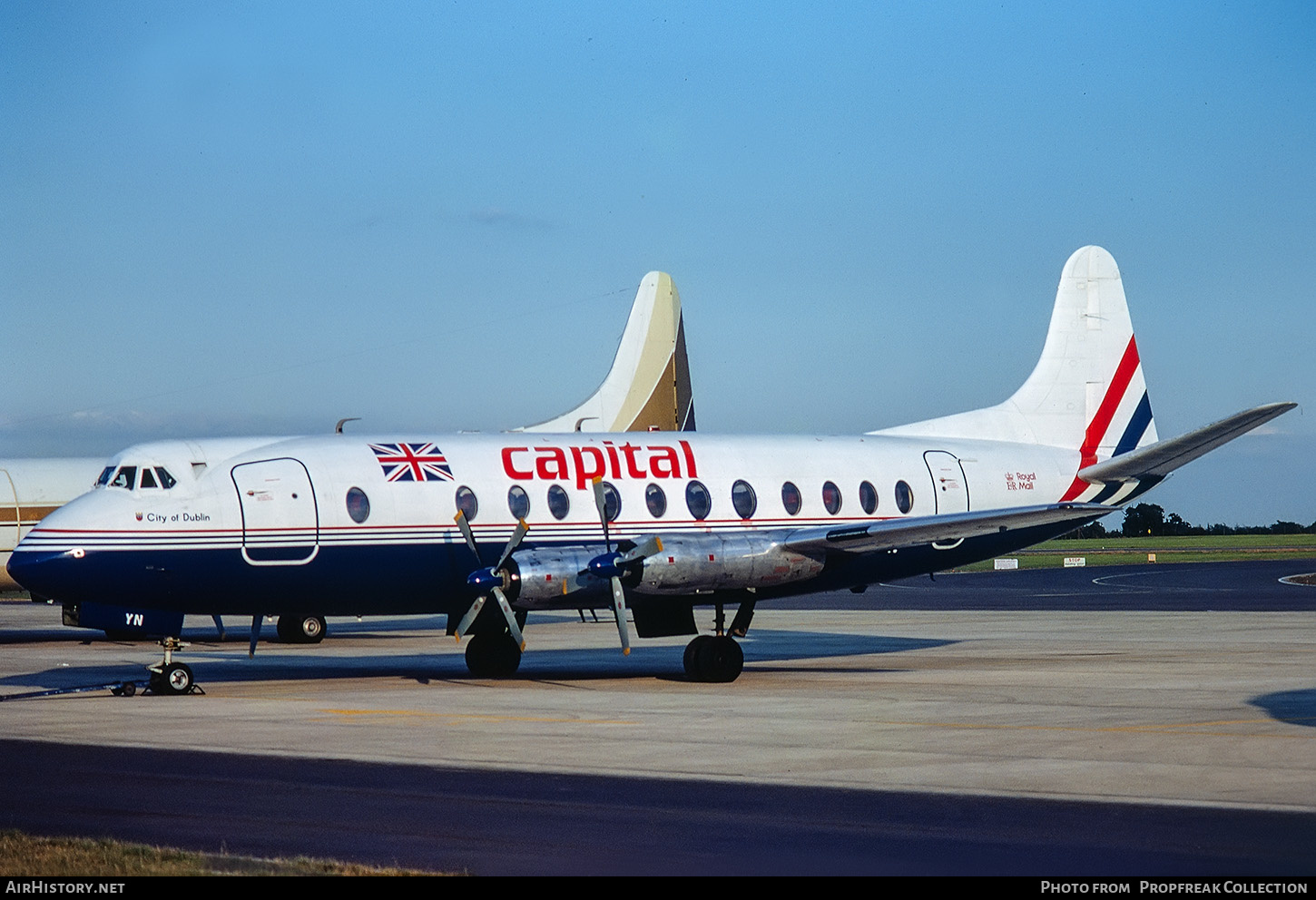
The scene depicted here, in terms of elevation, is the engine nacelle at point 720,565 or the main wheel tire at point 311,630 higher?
the engine nacelle at point 720,565

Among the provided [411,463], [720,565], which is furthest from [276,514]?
[720,565]

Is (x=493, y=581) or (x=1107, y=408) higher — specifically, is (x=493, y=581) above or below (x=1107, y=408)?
below

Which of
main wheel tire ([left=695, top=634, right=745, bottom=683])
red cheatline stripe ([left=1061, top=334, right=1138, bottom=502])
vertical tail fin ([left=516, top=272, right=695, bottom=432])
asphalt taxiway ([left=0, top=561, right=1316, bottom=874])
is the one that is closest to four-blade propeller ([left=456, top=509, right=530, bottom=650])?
asphalt taxiway ([left=0, top=561, right=1316, bottom=874])

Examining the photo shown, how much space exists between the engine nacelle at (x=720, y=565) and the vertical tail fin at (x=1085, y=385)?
8229 mm

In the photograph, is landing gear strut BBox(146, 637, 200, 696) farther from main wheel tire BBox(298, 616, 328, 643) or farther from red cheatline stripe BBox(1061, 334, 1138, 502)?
red cheatline stripe BBox(1061, 334, 1138, 502)

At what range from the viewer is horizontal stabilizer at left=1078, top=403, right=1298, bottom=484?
27666mm

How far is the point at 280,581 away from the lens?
974 inches

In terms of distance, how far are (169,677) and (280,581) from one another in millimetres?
2256

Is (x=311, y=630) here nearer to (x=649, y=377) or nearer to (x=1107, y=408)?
(x=649, y=377)

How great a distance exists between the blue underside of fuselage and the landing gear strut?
0.78m

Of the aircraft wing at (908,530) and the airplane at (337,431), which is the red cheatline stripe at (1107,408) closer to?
the aircraft wing at (908,530)

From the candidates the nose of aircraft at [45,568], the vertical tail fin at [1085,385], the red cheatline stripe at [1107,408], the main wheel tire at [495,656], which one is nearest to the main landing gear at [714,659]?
the main wheel tire at [495,656]

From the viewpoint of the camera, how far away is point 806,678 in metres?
27.0

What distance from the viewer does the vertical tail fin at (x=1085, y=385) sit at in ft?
111
